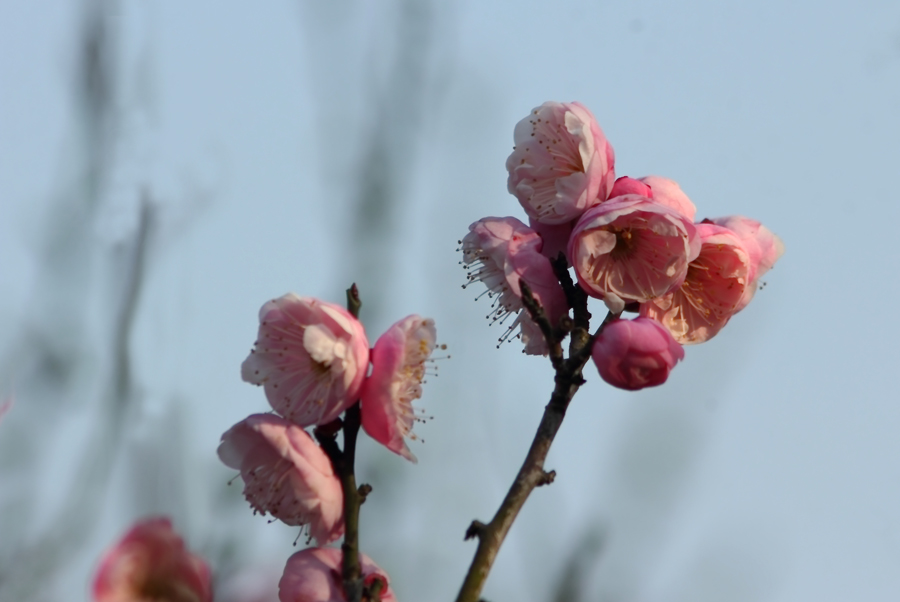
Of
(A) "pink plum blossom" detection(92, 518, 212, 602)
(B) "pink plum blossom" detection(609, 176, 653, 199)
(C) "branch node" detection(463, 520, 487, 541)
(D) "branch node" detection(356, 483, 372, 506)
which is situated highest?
(B) "pink plum blossom" detection(609, 176, 653, 199)

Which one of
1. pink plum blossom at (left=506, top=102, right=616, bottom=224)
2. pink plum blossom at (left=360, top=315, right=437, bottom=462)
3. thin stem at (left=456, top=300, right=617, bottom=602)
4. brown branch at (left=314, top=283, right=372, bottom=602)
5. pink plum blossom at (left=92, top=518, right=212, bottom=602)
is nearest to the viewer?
pink plum blossom at (left=92, top=518, right=212, bottom=602)

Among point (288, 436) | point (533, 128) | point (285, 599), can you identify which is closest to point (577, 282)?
point (533, 128)

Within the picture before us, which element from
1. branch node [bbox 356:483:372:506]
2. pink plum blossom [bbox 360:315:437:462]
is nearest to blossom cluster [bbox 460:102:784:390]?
pink plum blossom [bbox 360:315:437:462]

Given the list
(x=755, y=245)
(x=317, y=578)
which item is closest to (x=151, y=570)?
(x=317, y=578)

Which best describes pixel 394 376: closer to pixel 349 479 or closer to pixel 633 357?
pixel 349 479

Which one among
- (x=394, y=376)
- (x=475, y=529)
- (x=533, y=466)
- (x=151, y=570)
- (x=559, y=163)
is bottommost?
(x=151, y=570)

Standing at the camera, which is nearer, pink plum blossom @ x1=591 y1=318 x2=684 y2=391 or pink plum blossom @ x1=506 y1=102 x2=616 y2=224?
pink plum blossom @ x1=591 y1=318 x2=684 y2=391

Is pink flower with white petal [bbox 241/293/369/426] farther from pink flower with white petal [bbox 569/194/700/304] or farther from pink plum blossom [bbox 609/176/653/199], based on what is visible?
pink plum blossom [bbox 609/176/653/199]

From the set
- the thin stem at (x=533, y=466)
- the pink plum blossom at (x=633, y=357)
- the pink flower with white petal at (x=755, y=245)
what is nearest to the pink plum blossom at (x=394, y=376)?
the thin stem at (x=533, y=466)
